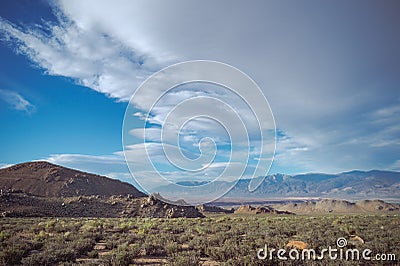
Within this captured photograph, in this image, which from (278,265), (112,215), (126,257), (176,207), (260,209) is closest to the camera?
(278,265)

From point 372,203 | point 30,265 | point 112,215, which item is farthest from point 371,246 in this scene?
point 372,203

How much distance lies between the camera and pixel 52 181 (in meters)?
71.8

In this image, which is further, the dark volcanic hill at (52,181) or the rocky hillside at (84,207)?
the dark volcanic hill at (52,181)

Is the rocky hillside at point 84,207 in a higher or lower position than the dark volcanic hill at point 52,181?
lower

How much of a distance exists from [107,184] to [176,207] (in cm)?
3860

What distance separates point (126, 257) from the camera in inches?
421

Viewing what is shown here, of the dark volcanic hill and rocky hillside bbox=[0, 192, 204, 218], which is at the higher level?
the dark volcanic hill

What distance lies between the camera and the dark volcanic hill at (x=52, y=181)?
2670 inches

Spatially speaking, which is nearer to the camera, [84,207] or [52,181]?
[84,207]

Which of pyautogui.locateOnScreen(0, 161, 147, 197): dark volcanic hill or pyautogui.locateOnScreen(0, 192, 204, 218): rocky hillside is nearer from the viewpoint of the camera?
pyautogui.locateOnScreen(0, 192, 204, 218): rocky hillside

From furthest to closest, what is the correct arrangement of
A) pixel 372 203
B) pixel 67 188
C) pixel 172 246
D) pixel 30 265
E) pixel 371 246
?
pixel 372 203 → pixel 67 188 → pixel 172 246 → pixel 371 246 → pixel 30 265

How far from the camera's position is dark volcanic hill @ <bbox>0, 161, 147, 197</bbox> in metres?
67.8

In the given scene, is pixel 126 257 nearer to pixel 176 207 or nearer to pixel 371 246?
pixel 371 246

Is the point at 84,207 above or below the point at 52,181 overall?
below
